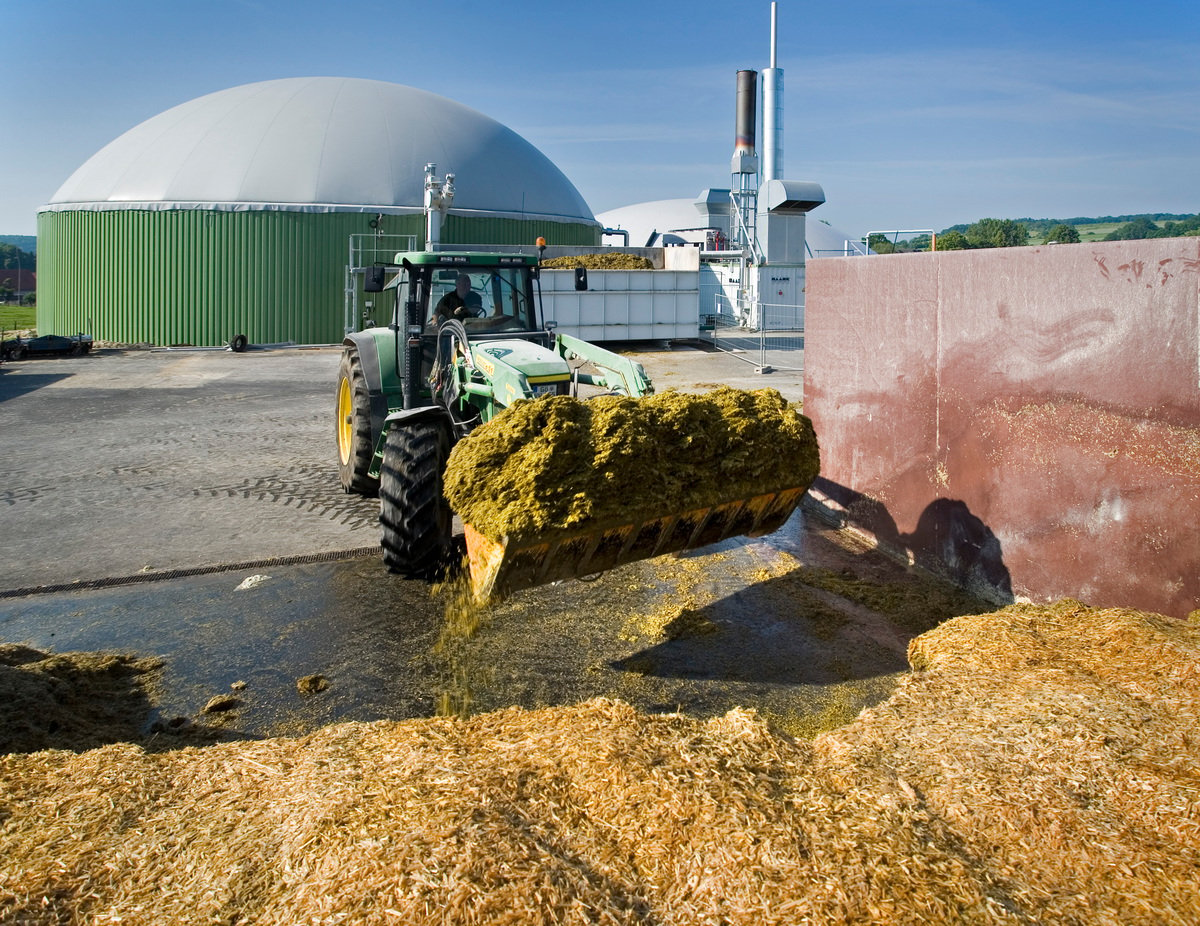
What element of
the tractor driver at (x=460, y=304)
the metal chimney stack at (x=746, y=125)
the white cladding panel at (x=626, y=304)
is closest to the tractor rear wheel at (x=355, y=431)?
the tractor driver at (x=460, y=304)

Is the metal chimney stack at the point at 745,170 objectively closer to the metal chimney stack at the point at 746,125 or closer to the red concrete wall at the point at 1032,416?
the metal chimney stack at the point at 746,125

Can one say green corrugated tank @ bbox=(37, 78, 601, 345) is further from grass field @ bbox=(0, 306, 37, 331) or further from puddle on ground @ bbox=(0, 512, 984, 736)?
puddle on ground @ bbox=(0, 512, 984, 736)

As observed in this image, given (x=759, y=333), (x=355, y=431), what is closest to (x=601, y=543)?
(x=355, y=431)

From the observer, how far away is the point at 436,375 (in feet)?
29.9

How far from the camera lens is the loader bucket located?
590cm

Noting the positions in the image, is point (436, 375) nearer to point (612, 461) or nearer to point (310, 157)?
point (612, 461)

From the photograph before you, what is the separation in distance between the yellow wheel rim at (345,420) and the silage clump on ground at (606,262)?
18428 millimetres

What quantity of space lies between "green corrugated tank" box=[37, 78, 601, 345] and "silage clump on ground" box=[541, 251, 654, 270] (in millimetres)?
4279

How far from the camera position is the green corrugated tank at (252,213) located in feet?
102

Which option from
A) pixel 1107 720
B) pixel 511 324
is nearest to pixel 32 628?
pixel 511 324

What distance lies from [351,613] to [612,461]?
2656mm

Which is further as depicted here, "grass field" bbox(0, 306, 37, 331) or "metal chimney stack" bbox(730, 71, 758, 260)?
"grass field" bbox(0, 306, 37, 331)

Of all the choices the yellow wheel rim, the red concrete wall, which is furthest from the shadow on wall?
the yellow wheel rim

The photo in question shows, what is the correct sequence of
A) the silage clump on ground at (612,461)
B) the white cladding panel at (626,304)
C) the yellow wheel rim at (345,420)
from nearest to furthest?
the silage clump on ground at (612,461)
the yellow wheel rim at (345,420)
the white cladding panel at (626,304)
